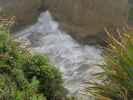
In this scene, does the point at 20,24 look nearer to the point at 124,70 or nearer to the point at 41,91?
the point at 41,91

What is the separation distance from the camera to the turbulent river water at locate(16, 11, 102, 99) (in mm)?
7066

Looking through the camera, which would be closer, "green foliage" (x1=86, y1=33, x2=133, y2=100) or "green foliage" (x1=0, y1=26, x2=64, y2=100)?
"green foliage" (x1=0, y1=26, x2=64, y2=100)

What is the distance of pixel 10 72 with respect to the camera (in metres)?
5.49

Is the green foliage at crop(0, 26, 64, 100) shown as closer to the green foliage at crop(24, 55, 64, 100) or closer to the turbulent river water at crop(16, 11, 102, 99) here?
the green foliage at crop(24, 55, 64, 100)

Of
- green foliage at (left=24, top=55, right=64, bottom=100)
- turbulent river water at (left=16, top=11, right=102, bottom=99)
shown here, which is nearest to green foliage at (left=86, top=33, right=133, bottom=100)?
green foliage at (left=24, top=55, right=64, bottom=100)

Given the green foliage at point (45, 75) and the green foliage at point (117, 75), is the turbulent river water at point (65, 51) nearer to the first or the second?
the green foliage at point (45, 75)

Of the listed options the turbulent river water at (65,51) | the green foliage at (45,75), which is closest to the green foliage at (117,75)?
the green foliage at (45,75)

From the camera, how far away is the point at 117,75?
19.0 feet

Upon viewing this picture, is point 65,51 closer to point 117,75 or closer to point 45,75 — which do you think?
point 45,75

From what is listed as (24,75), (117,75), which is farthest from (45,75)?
(117,75)

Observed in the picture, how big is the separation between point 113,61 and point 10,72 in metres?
1.27

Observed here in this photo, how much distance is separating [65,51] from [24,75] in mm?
1960

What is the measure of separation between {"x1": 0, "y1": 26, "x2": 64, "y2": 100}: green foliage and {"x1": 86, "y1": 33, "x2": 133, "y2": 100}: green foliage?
0.48 meters

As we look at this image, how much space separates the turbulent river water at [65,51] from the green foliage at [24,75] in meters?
0.62
